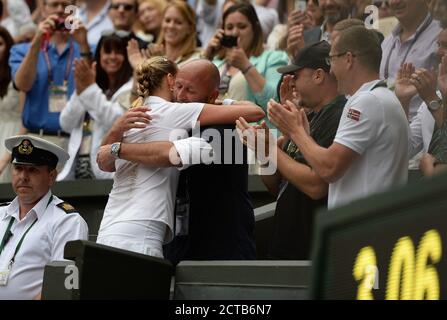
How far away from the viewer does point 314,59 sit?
24.9 ft

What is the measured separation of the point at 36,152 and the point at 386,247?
468 cm

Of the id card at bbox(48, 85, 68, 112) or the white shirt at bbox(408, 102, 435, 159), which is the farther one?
the id card at bbox(48, 85, 68, 112)

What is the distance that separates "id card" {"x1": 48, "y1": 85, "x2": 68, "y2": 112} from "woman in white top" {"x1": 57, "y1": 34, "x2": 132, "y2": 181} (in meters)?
0.34

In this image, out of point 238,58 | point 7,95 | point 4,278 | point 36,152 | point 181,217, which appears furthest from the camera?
point 7,95

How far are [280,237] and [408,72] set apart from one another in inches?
60.4

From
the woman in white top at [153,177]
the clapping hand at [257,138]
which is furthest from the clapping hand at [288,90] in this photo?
the clapping hand at [257,138]

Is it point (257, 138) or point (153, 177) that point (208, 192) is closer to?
point (153, 177)

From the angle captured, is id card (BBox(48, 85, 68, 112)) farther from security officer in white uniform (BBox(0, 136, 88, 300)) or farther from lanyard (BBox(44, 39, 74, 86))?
security officer in white uniform (BBox(0, 136, 88, 300))

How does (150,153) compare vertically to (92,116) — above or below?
below

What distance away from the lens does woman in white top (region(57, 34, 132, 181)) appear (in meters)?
11.0

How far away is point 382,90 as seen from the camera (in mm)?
6734

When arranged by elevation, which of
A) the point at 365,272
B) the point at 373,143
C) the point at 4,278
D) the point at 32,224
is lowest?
the point at 365,272

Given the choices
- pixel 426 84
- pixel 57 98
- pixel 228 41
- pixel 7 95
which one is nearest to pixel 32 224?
pixel 426 84

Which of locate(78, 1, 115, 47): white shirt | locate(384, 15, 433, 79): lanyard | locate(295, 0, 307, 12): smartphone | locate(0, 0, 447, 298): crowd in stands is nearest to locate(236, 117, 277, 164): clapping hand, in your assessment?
locate(0, 0, 447, 298): crowd in stands
